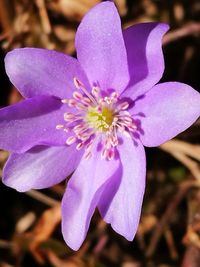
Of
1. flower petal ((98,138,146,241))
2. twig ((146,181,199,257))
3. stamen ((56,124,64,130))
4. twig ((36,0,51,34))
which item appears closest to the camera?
flower petal ((98,138,146,241))

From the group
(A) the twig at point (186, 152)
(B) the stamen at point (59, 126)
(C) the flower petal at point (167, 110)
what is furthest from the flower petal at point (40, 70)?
(A) the twig at point (186, 152)

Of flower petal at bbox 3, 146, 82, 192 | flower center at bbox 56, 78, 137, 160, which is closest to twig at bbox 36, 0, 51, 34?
flower center at bbox 56, 78, 137, 160

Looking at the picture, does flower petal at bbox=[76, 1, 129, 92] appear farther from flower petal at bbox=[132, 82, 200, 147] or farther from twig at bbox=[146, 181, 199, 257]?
twig at bbox=[146, 181, 199, 257]

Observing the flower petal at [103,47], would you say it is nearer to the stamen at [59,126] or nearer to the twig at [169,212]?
the stamen at [59,126]

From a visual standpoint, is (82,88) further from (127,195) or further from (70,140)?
(127,195)

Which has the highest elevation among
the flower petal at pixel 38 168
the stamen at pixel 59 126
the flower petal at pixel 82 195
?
the stamen at pixel 59 126

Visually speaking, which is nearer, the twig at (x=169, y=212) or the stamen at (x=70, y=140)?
the stamen at (x=70, y=140)

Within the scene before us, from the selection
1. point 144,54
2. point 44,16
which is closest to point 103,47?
point 144,54

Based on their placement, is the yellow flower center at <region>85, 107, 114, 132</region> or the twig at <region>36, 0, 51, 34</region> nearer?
the yellow flower center at <region>85, 107, 114, 132</region>
